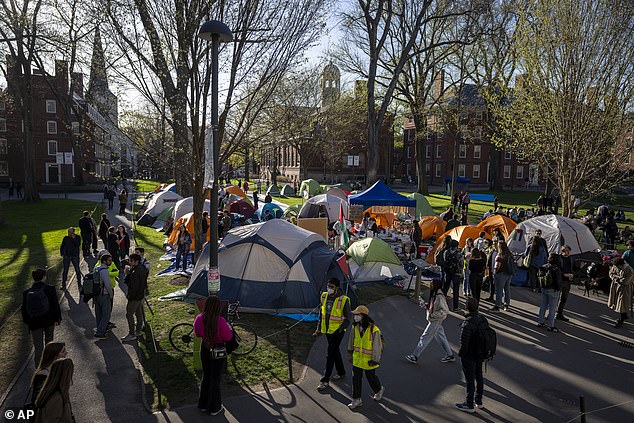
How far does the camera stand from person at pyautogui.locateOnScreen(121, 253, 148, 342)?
348 inches

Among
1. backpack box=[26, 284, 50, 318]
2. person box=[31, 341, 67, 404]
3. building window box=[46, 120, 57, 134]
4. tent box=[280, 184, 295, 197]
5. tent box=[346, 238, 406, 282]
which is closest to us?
person box=[31, 341, 67, 404]

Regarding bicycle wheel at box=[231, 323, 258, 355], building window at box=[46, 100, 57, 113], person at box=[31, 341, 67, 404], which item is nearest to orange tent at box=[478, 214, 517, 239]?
bicycle wheel at box=[231, 323, 258, 355]

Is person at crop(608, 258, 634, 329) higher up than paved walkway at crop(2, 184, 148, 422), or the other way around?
person at crop(608, 258, 634, 329)

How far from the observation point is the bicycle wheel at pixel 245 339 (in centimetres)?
866

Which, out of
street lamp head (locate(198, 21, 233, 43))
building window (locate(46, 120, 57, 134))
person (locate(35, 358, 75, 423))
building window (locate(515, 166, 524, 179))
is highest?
building window (locate(46, 120, 57, 134))

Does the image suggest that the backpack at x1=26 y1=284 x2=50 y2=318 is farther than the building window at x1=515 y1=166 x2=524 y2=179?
No

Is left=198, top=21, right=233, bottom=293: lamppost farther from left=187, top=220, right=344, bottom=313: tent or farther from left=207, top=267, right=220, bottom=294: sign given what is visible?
left=187, top=220, right=344, bottom=313: tent

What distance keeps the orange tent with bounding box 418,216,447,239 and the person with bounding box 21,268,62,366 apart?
16.3m

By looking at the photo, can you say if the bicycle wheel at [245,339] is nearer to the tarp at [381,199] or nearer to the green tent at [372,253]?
the green tent at [372,253]

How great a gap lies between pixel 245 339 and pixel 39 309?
3745 millimetres

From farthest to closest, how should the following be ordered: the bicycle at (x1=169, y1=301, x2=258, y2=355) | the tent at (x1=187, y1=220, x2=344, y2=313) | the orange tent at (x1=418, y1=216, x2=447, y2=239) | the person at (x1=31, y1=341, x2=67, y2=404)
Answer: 1. the orange tent at (x1=418, y1=216, x2=447, y2=239)
2. the tent at (x1=187, y1=220, x2=344, y2=313)
3. the bicycle at (x1=169, y1=301, x2=258, y2=355)
4. the person at (x1=31, y1=341, x2=67, y2=404)

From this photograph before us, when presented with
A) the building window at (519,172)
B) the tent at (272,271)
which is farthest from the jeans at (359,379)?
the building window at (519,172)

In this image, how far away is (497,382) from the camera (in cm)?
775

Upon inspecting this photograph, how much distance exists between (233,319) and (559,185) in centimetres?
1459
